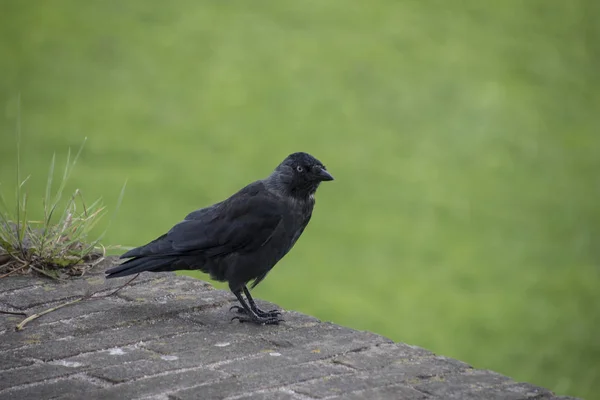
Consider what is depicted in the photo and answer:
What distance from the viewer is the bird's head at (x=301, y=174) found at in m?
4.06

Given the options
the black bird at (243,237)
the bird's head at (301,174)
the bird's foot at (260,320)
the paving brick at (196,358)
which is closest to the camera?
the paving brick at (196,358)

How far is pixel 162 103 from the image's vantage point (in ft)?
30.3

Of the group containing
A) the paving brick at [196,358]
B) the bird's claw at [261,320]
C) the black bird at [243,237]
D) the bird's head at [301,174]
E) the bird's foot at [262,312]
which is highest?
the bird's head at [301,174]

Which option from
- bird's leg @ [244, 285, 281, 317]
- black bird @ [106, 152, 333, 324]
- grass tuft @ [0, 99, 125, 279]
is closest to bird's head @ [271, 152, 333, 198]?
black bird @ [106, 152, 333, 324]

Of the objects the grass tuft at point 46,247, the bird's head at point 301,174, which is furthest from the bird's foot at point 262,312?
the grass tuft at point 46,247

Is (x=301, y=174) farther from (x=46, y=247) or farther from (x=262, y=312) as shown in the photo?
(x=46, y=247)

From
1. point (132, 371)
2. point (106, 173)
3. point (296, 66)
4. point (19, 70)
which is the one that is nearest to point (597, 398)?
point (132, 371)

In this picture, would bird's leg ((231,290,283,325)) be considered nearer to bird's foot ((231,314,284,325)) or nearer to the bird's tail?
bird's foot ((231,314,284,325))

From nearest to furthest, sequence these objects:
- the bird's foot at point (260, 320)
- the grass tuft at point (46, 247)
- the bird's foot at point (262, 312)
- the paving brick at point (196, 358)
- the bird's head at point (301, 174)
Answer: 1. the paving brick at point (196, 358)
2. the bird's foot at point (260, 320)
3. the bird's foot at point (262, 312)
4. the bird's head at point (301, 174)
5. the grass tuft at point (46, 247)

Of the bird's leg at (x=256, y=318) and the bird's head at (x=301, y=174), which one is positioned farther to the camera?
the bird's head at (x=301, y=174)

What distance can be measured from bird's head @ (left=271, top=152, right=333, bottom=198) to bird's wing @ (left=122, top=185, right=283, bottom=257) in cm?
11

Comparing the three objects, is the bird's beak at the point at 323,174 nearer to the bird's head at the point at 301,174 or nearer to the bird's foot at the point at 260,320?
the bird's head at the point at 301,174

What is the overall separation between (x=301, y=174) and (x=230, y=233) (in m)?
0.40

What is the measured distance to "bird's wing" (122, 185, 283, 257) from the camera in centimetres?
398
